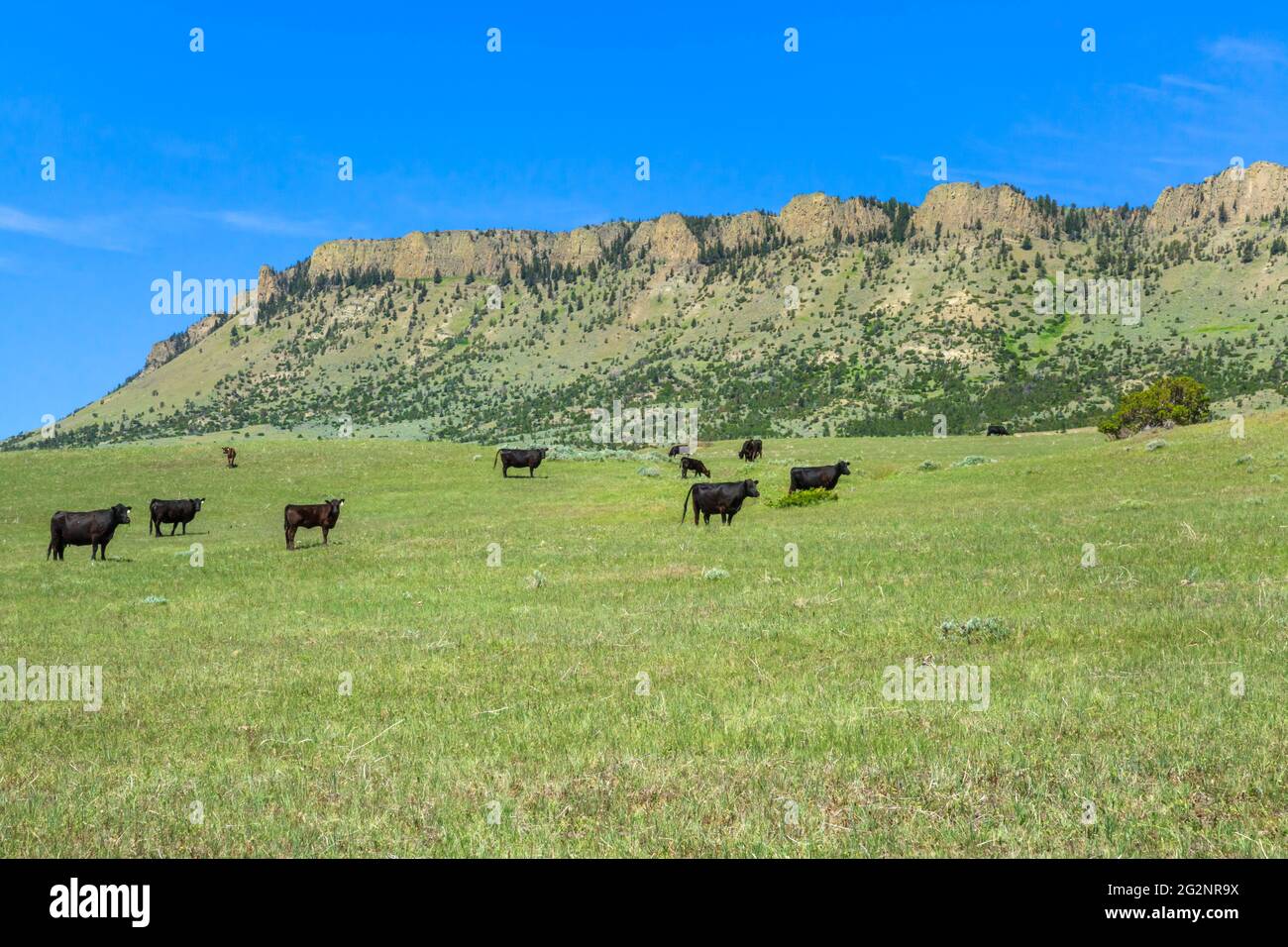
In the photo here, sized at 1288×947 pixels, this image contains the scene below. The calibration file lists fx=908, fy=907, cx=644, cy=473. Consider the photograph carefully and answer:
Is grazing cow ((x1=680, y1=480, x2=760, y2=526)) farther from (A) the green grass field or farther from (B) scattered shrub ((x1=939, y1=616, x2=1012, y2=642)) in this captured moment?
(B) scattered shrub ((x1=939, y1=616, x2=1012, y2=642))

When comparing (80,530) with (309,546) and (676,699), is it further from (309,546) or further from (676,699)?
(676,699)

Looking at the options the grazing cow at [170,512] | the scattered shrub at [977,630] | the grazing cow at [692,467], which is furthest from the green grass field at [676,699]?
the grazing cow at [692,467]

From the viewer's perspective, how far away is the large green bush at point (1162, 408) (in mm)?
67938

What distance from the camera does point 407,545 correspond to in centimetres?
3052

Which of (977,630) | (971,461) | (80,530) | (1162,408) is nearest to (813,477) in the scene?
(971,461)

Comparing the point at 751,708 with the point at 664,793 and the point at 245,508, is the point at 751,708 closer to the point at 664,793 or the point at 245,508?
the point at 664,793

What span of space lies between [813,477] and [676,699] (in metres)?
34.8

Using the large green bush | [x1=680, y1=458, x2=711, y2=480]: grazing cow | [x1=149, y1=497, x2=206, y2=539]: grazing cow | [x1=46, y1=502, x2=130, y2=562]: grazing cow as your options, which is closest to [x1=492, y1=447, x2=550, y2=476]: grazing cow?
[x1=680, y1=458, x2=711, y2=480]: grazing cow

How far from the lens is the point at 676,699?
1032cm

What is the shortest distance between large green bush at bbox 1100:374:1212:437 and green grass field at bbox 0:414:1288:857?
44.5 meters

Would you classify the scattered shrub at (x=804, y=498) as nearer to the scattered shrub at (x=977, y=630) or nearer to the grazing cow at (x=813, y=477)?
the grazing cow at (x=813, y=477)
